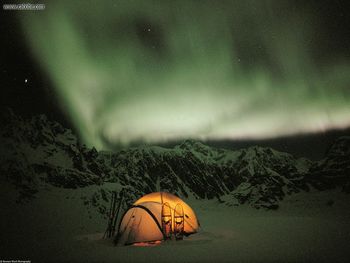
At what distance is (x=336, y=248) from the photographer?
13945 mm

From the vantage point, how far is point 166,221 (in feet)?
58.1

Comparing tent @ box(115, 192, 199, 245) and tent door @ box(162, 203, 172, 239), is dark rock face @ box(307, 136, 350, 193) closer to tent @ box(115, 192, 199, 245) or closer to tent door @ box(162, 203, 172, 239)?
tent @ box(115, 192, 199, 245)

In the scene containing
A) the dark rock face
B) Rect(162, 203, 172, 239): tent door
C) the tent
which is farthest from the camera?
the dark rock face

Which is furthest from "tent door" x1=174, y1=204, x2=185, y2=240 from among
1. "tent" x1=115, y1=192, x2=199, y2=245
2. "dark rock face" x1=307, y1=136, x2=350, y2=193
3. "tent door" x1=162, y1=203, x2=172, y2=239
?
"dark rock face" x1=307, y1=136, x2=350, y2=193

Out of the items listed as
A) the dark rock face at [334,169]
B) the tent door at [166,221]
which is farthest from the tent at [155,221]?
the dark rock face at [334,169]

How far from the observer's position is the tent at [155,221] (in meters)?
16.5

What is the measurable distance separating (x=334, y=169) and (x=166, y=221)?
490ft

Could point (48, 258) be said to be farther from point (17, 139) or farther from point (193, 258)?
point (17, 139)

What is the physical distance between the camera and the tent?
16547 mm

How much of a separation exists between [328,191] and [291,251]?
122278 millimetres

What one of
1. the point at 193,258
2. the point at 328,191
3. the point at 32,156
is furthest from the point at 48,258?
the point at 328,191

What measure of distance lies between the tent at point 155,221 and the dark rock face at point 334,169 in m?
109

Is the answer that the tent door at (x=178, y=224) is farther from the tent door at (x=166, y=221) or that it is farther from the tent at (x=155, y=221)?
the tent door at (x=166, y=221)

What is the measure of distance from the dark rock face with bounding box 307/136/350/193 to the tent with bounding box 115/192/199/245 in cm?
10887
